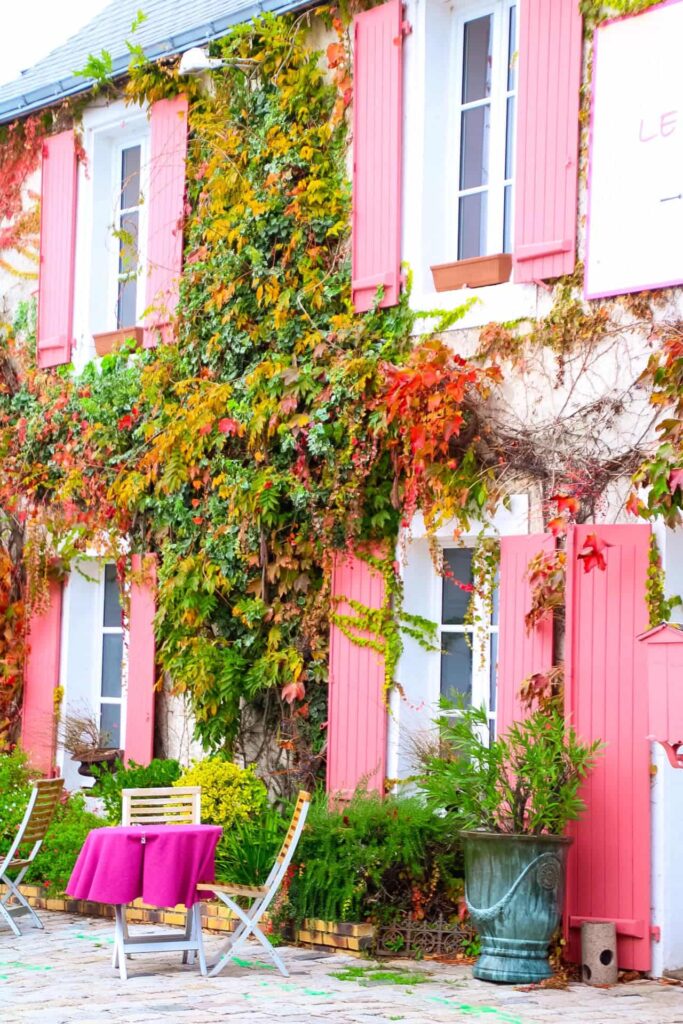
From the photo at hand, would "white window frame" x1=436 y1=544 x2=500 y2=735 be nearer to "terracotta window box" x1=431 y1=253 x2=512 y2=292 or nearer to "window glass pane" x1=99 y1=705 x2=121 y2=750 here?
"terracotta window box" x1=431 y1=253 x2=512 y2=292

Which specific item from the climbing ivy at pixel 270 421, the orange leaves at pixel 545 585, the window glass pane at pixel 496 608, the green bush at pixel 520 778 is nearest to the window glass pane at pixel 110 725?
the climbing ivy at pixel 270 421

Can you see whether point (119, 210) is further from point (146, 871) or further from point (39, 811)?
point (146, 871)

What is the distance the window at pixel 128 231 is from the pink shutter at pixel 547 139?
3730mm

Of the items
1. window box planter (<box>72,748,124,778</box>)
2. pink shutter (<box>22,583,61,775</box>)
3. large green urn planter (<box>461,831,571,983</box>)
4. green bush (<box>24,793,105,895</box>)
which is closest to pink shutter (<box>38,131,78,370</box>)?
pink shutter (<box>22,583,61,775</box>)

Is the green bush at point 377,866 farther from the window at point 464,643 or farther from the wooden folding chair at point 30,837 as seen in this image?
the wooden folding chair at point 30,837

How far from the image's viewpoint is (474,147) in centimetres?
938

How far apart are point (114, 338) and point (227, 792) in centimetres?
364

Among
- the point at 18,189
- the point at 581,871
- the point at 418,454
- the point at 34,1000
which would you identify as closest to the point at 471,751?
the point at 581,871

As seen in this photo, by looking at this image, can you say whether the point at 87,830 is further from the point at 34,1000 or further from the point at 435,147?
the point at 435,147

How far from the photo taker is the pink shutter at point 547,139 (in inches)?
330

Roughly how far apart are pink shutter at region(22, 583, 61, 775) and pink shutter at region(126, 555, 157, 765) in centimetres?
96

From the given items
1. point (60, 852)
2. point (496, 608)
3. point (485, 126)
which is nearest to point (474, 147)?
point (485, 126)

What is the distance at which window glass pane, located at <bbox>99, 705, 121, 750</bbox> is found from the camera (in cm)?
1122

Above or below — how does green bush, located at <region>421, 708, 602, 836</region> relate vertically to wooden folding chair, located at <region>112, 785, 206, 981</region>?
above
